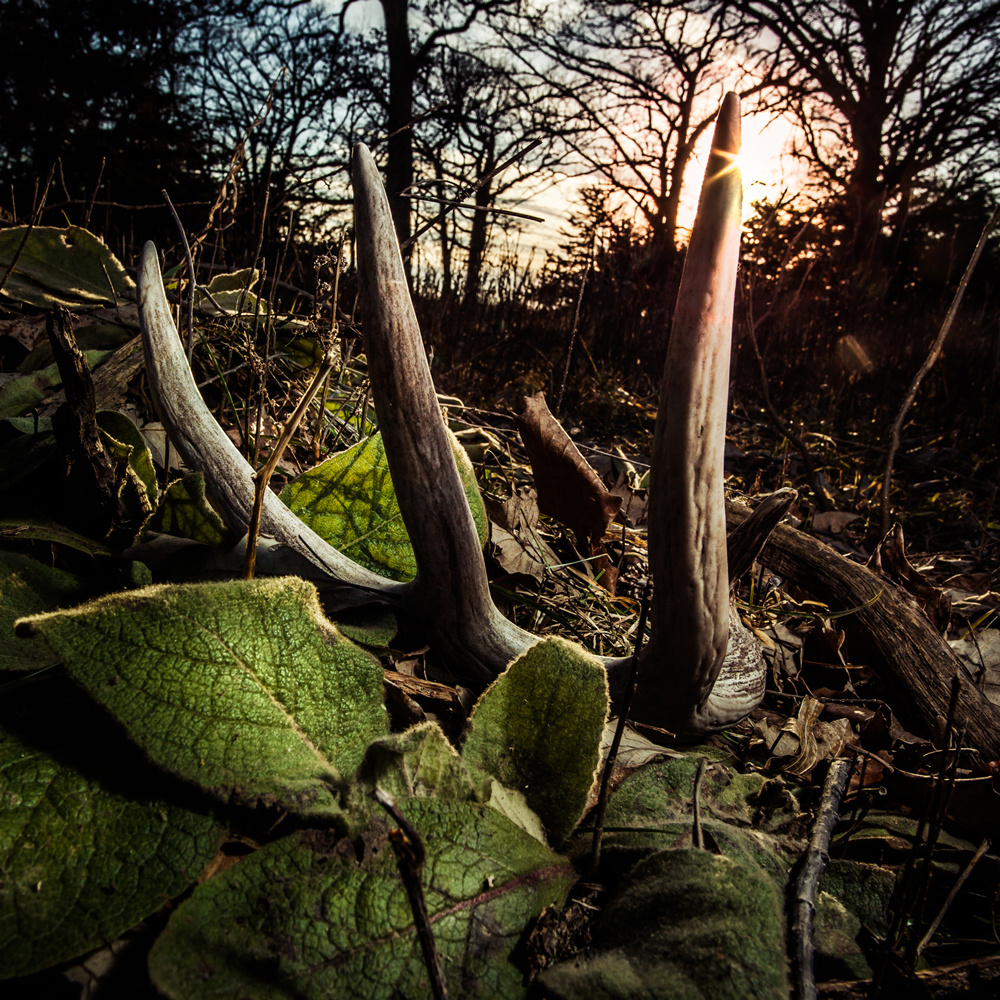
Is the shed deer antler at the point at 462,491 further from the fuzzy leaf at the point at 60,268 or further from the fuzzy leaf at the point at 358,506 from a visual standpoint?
the fuzzy leaf at the point at 60,268

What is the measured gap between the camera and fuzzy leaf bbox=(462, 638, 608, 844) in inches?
29.1

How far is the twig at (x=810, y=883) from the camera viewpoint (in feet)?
1.90

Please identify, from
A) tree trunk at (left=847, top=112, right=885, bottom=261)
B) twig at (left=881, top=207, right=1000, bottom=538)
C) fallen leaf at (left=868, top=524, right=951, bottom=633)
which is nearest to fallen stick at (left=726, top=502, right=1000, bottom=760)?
fallen leaf at (left=868, top=524, right=951, bottom=633)

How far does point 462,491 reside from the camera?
2.92 feet

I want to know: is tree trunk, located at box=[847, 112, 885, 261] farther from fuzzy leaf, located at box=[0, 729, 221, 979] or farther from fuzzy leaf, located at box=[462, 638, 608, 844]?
fuzzy leaf, located at box=[0, 729, 221, 979]

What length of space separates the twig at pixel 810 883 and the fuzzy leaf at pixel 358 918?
0.23 m

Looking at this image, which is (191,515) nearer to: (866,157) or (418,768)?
(418,768)

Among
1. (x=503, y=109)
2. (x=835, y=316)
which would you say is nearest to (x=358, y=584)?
Answer: (x=835, y=316)

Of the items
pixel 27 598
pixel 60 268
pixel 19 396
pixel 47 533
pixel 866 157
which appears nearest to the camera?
pixel 27 598

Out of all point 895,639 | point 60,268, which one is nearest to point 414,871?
point 895,639

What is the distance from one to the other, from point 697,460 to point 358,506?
0.65 metres

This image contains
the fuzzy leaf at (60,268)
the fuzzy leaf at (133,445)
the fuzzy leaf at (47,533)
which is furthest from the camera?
the fuzzy leaf at (60,268)

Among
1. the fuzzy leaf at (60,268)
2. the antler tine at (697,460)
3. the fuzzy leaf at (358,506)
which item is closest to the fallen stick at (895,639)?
the antler tine at (697,460)

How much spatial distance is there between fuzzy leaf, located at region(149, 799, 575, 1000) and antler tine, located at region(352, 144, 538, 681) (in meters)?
0.32
